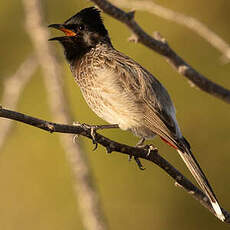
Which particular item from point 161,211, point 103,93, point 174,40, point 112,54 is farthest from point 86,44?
point 161,211

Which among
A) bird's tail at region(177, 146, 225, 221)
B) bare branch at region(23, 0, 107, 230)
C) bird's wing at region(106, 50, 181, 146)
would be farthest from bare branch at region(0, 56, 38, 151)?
bird's tail at region(177, 146, 225, 221)

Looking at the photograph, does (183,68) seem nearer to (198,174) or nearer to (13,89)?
(198,174)

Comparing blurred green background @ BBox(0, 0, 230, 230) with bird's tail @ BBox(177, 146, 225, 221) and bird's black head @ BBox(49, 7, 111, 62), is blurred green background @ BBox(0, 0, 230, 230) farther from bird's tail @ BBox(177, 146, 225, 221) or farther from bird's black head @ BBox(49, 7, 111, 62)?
bird's tail @ BBox(177, 146, 225, 221)

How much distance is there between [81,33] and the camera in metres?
4.38

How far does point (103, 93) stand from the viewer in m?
3.99

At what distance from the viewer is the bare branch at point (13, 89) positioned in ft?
13.1

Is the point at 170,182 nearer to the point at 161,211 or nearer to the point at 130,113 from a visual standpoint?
the point at 161,211

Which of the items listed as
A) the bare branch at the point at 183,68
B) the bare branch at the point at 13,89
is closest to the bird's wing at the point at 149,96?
the bare branch at the point at 13,89

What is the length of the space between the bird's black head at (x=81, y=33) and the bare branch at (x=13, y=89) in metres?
0.28

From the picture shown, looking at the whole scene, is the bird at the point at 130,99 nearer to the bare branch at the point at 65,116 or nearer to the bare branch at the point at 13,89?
the bare branch at the point at 65,116

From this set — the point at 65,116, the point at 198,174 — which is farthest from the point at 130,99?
the point at 198,174

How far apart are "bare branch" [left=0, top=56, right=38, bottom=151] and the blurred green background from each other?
625 millimetres

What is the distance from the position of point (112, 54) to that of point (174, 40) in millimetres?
1148

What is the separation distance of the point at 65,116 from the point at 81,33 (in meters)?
0.62
